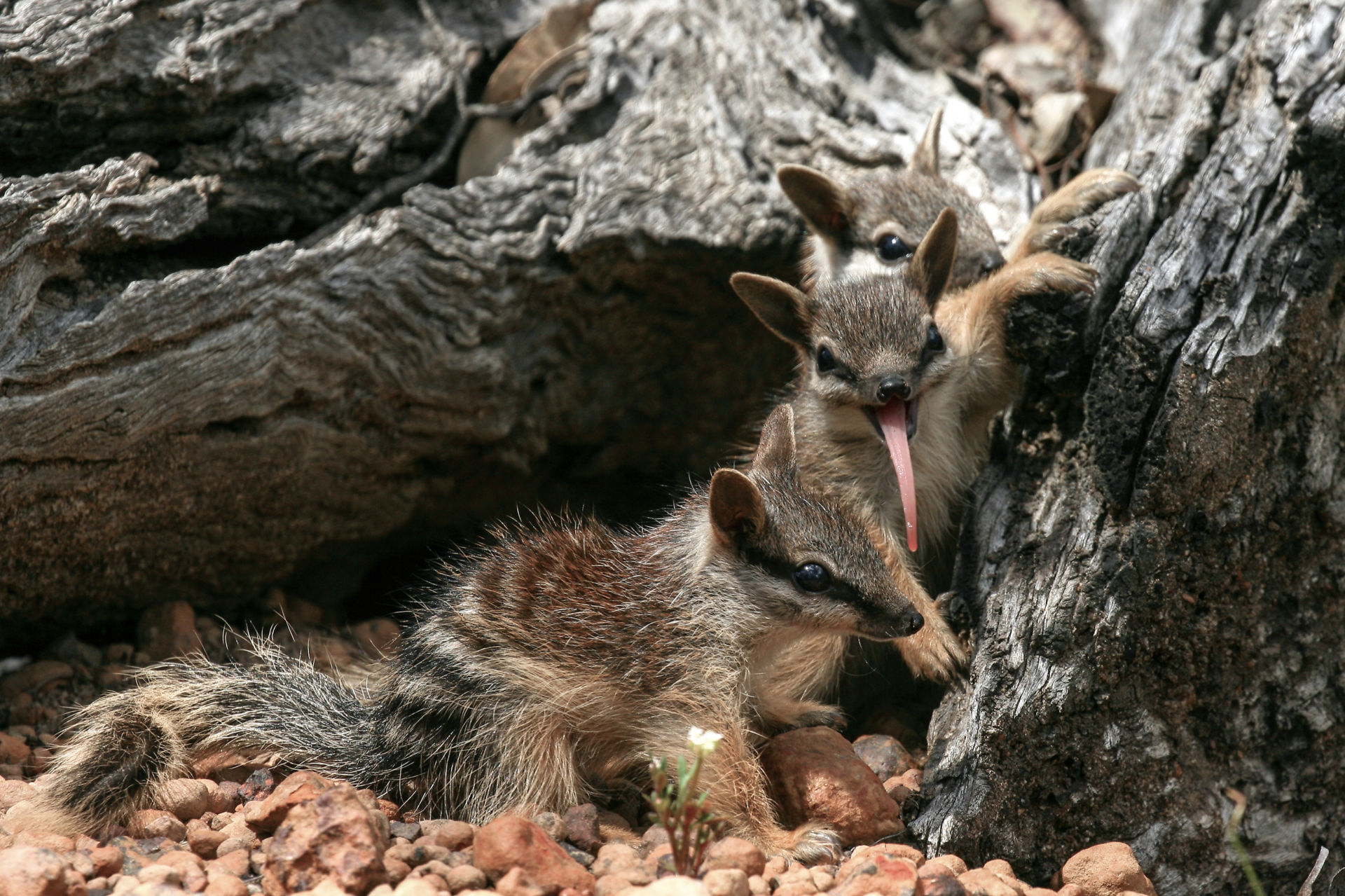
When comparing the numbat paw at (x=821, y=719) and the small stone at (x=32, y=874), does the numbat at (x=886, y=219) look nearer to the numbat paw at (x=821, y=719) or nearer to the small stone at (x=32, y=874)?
the numbat paw at (x=821, y=719)

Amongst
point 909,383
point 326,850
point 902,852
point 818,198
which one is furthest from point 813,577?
point 818,198

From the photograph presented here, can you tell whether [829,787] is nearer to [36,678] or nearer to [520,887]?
[520,887]

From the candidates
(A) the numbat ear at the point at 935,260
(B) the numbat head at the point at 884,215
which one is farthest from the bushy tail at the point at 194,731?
(B) the numbat head at the point at 884,215

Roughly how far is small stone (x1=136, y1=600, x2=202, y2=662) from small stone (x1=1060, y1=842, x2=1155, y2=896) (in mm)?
4203

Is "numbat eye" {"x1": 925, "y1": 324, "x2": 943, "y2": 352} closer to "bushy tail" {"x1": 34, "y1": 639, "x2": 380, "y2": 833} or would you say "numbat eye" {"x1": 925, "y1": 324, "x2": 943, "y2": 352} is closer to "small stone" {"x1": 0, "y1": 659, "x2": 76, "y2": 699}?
"bushy tail" {"x1": 34, "y1": 639, "x2": 380, "y2": 833}

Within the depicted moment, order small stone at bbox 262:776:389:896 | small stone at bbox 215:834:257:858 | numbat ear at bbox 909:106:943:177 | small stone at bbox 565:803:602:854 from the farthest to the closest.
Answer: numbat ear at bbox 909:106:943:177 → small stone at bbox 565:803:602:854 → small stone at bbox 215:834:257:858 → small stone at bbox 262:776:389:896

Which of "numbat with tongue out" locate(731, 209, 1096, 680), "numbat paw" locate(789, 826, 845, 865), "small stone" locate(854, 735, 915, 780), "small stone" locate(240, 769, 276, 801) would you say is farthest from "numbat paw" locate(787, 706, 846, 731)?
"small stone" locate(240, 769, 276, 801)

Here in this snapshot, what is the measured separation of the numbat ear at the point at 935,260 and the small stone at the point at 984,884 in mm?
2572

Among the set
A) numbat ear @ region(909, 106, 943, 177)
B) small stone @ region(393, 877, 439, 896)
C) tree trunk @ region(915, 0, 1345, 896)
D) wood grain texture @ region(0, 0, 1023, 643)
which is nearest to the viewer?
small stone @ region(393, 877, 439, 896)

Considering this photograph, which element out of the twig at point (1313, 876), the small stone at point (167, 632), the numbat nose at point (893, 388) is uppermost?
the numbat nose at point (893, 388)

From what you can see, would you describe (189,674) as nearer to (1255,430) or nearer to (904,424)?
(904,424)

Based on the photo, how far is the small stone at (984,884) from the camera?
3.70m

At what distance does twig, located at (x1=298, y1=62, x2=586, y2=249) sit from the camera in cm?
552

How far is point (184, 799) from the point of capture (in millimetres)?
4188
